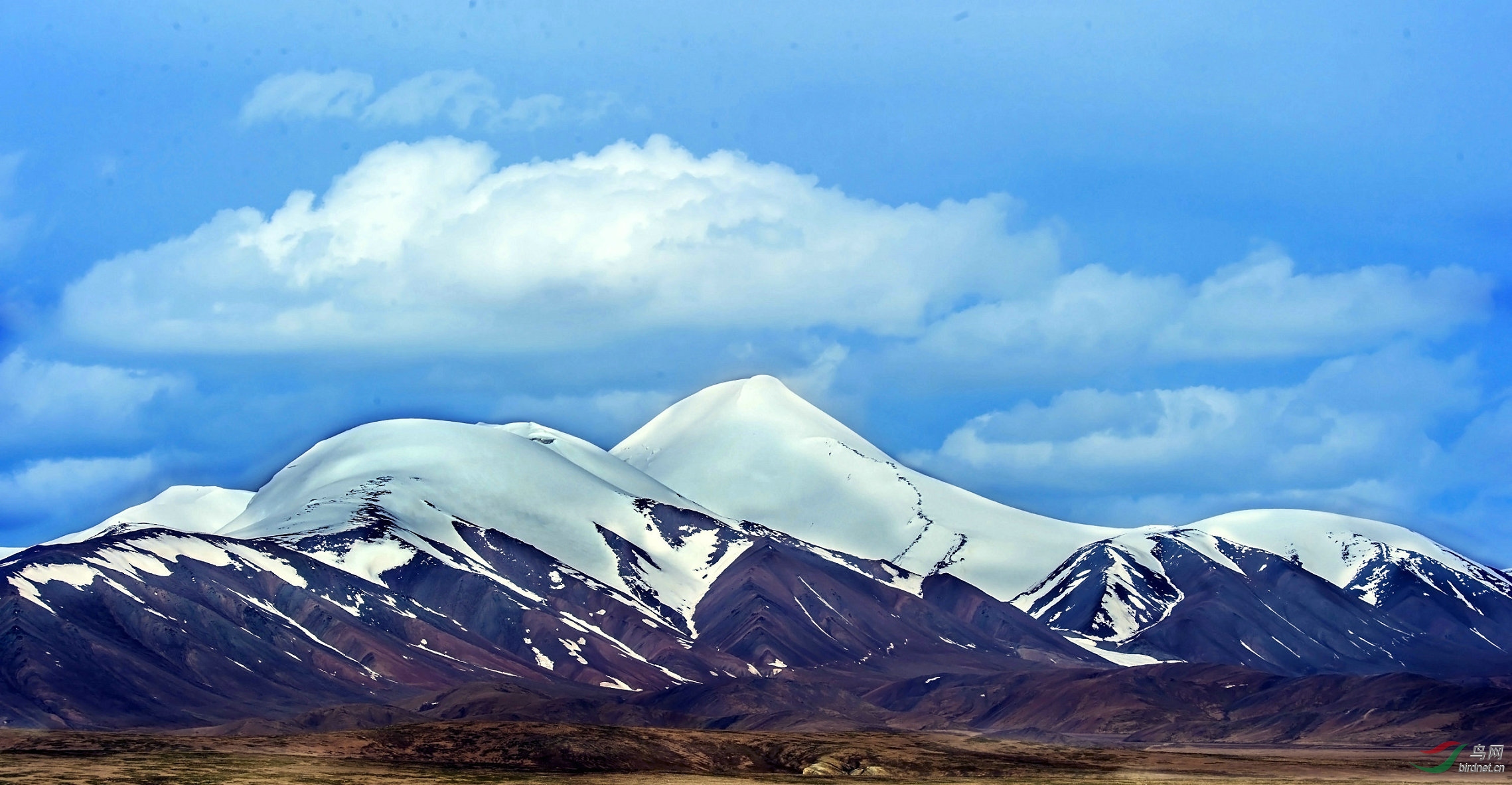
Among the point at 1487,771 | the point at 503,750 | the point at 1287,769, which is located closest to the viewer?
the point at 503,750

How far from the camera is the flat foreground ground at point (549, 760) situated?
463 feet

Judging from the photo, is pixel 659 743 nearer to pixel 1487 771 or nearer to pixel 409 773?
pixel 409 773

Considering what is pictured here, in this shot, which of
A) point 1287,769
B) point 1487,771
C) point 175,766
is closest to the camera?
point 175,766

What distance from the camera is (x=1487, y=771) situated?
180m

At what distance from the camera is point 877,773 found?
168m

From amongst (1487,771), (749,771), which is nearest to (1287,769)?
(1487,771)

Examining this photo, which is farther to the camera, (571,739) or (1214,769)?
(1214,769)

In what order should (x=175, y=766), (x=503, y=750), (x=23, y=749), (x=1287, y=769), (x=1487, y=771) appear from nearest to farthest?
(x=175, y=766) → (x=23, y=749) → (x=503, y=750) → (x=1487, y=771) → (x=1287, y=769)

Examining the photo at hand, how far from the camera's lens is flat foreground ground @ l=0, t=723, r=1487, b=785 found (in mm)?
141250

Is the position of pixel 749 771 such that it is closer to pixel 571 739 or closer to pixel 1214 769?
pixel 571 739

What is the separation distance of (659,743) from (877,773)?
2081cm

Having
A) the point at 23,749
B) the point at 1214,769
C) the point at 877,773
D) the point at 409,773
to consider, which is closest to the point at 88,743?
the point at 23,749

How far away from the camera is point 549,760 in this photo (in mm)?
162875

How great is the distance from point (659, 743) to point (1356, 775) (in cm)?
6782
